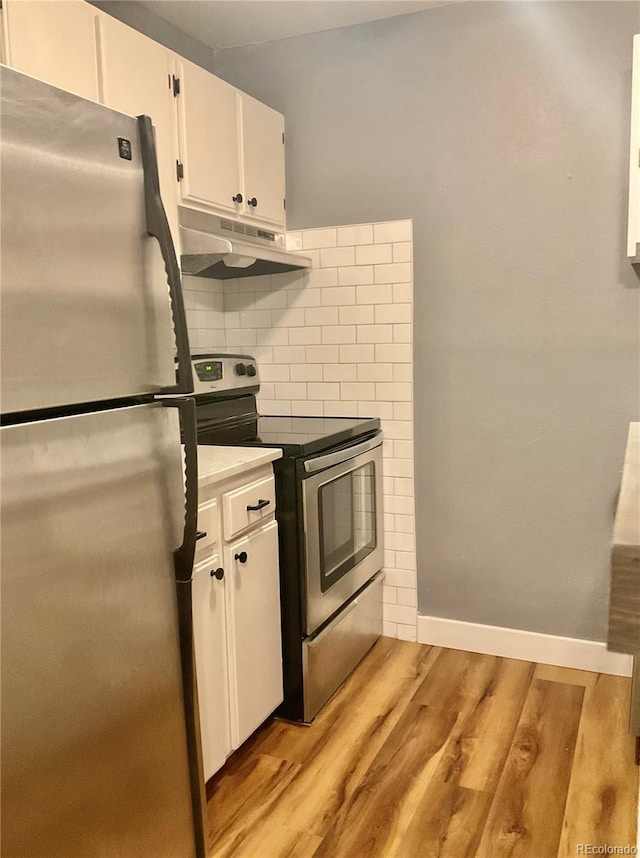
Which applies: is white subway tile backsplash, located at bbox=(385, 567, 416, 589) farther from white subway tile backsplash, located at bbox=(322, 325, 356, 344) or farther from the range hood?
the range hood

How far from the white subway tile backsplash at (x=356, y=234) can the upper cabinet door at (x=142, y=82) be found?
2.84ft

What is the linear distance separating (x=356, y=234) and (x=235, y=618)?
1.69 metres

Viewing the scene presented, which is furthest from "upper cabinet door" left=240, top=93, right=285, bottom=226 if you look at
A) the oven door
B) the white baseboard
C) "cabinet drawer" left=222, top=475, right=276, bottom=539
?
the white baseboard

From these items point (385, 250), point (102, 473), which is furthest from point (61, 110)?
point (385, 250)

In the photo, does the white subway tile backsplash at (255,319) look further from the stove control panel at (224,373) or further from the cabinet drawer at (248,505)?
the cabinet drawer at (248,505)

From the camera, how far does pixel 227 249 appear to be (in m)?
2.24

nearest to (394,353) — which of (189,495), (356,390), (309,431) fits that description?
(356,390)

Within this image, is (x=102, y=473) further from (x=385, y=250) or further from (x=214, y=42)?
(x=214, y=42)

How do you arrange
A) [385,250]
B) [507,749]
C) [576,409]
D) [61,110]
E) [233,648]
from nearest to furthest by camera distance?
[61,110] < [233,648] < [507,749] < [576,409] < [385,250]

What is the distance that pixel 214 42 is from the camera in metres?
3.03

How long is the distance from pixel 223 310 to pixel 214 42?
115cm

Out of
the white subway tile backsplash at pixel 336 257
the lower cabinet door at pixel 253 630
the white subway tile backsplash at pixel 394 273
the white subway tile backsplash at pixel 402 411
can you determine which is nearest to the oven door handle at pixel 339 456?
the white subway tile backsplash at pixel 402 411

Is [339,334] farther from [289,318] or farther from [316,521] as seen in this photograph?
[316,521]

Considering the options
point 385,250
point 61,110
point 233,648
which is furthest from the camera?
point 385,250
